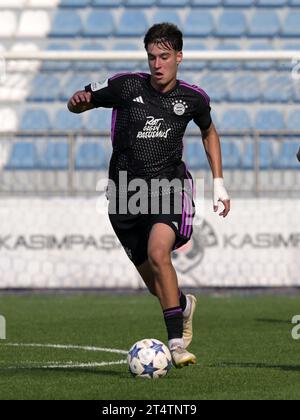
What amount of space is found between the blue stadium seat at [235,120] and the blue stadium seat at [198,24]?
2821 millimetres

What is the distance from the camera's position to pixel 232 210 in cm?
1491

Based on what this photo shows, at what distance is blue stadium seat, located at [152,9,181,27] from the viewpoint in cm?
2045

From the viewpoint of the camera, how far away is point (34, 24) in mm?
20656

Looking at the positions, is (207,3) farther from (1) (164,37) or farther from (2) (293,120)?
(1) (164,37)

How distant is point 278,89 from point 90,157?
3.33 m

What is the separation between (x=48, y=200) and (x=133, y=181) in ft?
25.4

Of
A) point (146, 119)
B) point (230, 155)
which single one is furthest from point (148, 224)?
point (230, 155)

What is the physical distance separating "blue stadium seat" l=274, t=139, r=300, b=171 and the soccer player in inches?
304

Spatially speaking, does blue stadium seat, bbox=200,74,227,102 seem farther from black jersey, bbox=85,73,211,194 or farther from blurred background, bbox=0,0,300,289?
black jersey, bbox=85,73,211,194

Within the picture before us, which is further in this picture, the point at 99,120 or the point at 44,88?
the point at 44,88
